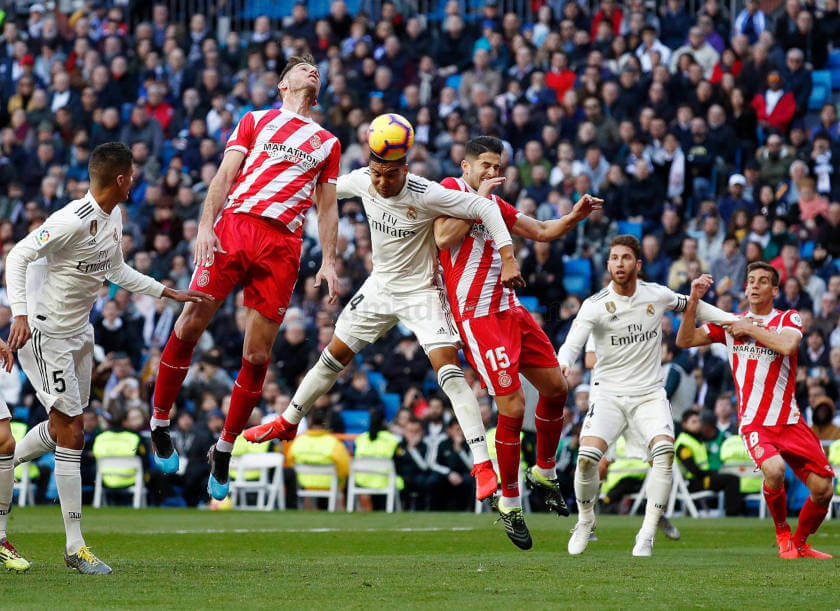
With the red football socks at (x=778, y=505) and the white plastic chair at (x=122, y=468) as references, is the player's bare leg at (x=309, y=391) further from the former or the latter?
the white plastic chair at (x=122, y=468)

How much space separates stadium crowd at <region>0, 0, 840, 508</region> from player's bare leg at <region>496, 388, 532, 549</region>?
28.2 ft

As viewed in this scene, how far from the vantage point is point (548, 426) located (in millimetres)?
12281

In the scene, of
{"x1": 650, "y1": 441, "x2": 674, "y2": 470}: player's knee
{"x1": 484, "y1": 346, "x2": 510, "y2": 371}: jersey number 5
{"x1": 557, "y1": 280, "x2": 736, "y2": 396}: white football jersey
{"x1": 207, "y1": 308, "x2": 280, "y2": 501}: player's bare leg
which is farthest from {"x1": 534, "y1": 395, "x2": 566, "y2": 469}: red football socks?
{"x1": 207, "y1": 308, "x2": 280, "y2": 501}: player's bare leg

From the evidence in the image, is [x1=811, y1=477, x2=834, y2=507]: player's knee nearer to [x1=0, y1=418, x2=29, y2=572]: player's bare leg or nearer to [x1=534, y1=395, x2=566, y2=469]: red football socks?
[x1=534, y1=395, x2=566, y2=469]: red football socks

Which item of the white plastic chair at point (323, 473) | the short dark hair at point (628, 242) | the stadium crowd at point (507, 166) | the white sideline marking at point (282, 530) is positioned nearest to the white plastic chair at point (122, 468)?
the stadium crowd at point (507, 166)

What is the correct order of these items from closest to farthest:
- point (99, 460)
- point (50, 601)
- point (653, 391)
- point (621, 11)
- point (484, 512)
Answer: point (50, 601) → point (653, 391) → point (484, 512) → point (99, 460) → point (621, 11)

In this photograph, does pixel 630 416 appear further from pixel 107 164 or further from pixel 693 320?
pixel 107 164

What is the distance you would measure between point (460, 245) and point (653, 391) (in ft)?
9.51

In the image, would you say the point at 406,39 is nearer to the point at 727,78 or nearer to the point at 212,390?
the point at 727,78

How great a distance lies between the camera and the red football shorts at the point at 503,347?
1130 cm

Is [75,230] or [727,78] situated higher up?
[727,78]

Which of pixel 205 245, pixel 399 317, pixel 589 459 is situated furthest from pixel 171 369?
pixel 589 459

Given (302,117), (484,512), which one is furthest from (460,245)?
(484,512)

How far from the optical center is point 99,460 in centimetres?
2211
